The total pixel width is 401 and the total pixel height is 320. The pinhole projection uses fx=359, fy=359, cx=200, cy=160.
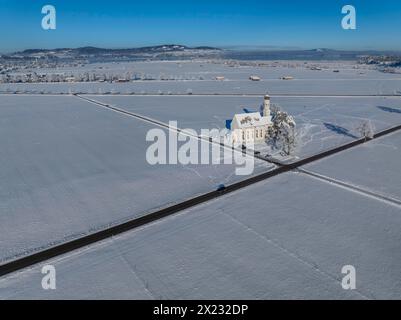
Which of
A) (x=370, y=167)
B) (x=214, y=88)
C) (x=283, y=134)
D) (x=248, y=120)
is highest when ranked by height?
(x=214, y=88)

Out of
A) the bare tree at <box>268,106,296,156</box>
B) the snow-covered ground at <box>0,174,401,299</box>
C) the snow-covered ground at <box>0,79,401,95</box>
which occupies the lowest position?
the snow-covered ground at <box>0,174,401,299</box>

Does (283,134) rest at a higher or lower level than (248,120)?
lower

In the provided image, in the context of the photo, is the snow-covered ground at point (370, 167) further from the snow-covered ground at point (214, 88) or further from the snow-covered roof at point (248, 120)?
the snow-covered ground at point (214, 88)

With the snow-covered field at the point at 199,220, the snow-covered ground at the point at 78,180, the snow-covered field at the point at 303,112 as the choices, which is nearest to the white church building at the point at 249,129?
the snow-covered field at the point at 303,112

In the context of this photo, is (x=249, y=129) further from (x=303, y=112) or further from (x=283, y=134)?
(x=303, y=112)

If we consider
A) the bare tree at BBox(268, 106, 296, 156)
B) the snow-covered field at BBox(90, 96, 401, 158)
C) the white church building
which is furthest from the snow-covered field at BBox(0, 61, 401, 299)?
the white church building

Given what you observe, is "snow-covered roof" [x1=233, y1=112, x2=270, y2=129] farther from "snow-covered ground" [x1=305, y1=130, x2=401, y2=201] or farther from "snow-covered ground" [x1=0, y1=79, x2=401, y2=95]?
"snow-covered ground" [x1=0, y1=79, x2=401, y2=95]

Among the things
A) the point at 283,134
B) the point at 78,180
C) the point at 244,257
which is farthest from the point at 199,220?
the point at 283,134
